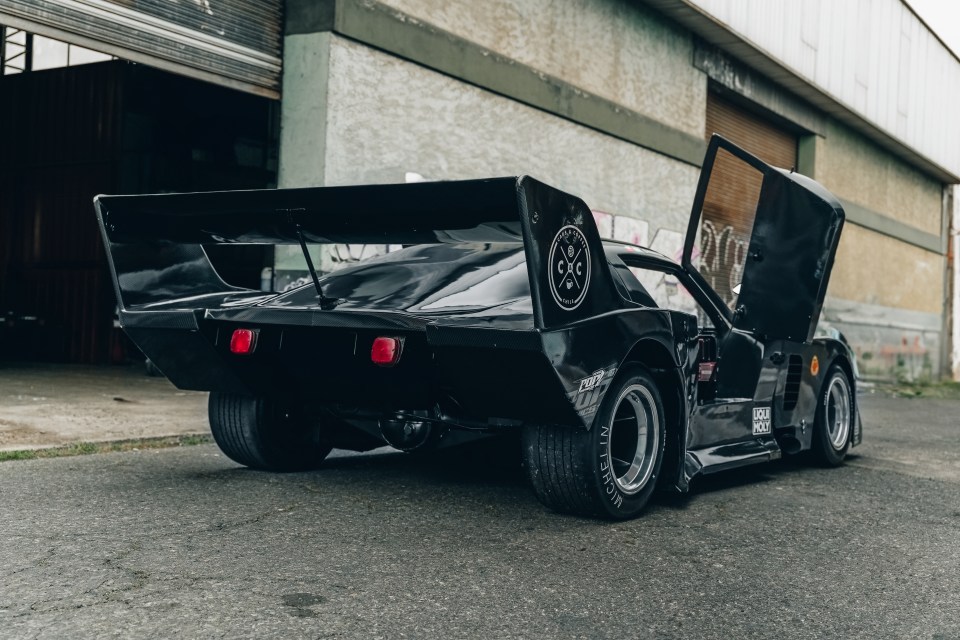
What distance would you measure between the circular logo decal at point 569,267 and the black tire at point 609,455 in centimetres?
53

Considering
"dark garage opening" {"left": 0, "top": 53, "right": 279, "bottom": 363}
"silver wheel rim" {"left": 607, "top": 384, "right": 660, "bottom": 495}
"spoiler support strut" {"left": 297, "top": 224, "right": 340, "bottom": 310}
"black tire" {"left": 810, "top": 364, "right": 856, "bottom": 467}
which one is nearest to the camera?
"spoiler support strut" {"left": 297, "top": 224, "right": 340, "bottom": 310}

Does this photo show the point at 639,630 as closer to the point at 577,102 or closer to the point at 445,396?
the point at 445,396

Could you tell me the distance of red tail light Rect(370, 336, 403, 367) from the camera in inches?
157

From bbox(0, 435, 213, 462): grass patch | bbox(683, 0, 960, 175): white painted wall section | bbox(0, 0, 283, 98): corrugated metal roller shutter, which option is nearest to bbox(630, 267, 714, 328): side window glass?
bbox(0, 435, 213, 462): grass patch

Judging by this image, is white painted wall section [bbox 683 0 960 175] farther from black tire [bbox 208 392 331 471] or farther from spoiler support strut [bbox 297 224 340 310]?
spoiler support strut [bbox 297 224 340 310]

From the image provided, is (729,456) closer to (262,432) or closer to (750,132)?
(262,432)

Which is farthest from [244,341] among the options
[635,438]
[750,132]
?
[750,132]

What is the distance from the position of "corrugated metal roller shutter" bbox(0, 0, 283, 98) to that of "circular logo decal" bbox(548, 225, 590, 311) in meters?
5.41

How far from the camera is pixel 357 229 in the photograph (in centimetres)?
416

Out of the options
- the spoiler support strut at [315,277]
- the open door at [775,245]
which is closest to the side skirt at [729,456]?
the open door at [775,245]

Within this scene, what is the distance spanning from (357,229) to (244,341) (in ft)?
2.35

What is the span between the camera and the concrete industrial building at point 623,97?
9.35 meters

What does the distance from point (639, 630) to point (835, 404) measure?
4.22m

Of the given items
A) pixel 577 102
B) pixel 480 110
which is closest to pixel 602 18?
pixel 577 102
